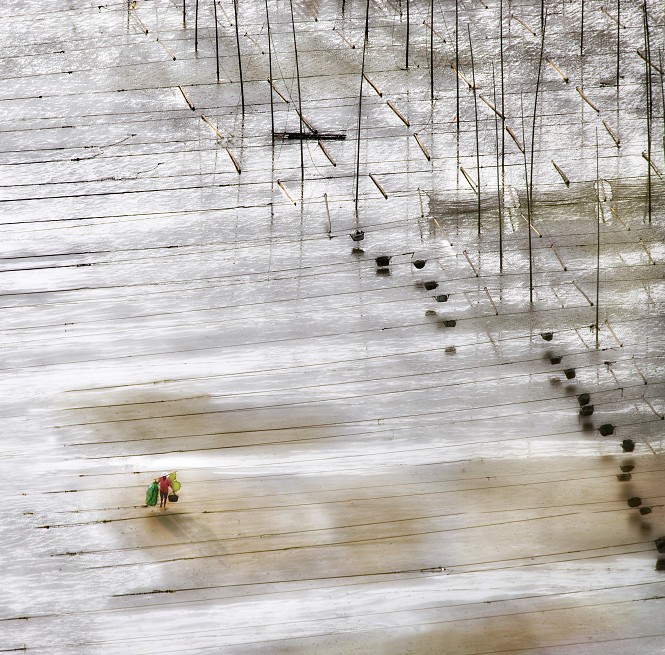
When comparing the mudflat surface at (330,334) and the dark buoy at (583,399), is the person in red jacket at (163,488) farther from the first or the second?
the dark buoy at (583,399)

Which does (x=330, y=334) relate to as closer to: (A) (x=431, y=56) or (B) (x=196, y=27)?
(A) (x=431, y=56)

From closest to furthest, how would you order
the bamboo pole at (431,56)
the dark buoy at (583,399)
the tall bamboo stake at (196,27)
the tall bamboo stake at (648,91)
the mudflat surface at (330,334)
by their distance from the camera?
the mudflat surface at (330,334), the dark buoy at (583,399), the tall bamboo stake at (648,91), the bamboo pole at (431,56), the tall bamboo stake at (196,27)

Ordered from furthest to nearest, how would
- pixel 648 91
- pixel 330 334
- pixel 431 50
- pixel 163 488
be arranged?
pixel 431 50
pixel 648 91
pixel 330 334
pixel 163 488

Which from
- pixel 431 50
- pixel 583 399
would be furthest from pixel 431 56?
pixel 583 399

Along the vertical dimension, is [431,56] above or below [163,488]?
above

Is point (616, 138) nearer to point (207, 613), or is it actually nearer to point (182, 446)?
point (182, 446)

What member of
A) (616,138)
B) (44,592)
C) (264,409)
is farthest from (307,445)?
(616,138)

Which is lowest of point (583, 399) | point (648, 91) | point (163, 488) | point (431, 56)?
point (163, 488)

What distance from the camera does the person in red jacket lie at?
25.3 ft

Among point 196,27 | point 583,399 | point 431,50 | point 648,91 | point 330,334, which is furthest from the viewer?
point 196,27

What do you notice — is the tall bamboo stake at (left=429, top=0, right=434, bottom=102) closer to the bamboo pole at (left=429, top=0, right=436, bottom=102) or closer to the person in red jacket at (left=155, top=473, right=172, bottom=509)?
the bamboo pole at (left=429, top=0, right=436, bottom=102)

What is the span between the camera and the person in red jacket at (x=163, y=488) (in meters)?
7.71

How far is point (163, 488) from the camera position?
7727mm

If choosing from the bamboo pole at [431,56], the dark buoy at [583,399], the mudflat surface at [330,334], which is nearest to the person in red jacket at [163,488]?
the mudflat surface at [330,334]
